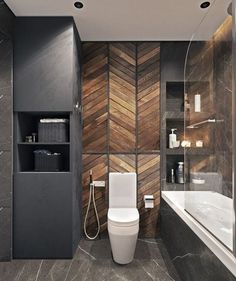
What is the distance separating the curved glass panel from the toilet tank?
75 cm

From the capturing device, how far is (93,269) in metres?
2.18

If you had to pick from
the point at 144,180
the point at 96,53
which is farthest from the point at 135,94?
the point at 144,180

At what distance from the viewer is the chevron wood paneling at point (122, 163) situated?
2.94m

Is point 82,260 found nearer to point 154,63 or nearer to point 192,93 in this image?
point 192,93

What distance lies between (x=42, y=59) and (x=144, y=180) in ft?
6.22

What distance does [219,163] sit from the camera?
66.4 inches

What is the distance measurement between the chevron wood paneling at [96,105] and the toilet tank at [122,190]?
490 mm

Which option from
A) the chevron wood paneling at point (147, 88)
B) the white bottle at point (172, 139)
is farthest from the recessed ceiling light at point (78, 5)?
the white bottle at point (172, 139)

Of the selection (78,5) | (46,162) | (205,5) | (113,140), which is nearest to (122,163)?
(113,140)

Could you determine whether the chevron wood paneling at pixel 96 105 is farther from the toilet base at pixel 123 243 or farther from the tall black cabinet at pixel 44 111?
the toilet base at pixel 123 243

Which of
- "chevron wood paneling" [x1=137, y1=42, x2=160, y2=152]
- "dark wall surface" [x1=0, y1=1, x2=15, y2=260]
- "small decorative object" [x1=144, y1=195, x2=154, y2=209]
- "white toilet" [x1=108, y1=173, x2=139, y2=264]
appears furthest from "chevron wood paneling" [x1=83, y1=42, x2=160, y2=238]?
"dark wall surface" [x1=0, y1=1, x2=15, y2=260]

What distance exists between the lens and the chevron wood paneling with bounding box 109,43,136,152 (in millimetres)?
2941

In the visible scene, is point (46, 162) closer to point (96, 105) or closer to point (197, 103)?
point (96, 105)

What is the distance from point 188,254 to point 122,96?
1956 millimetres
